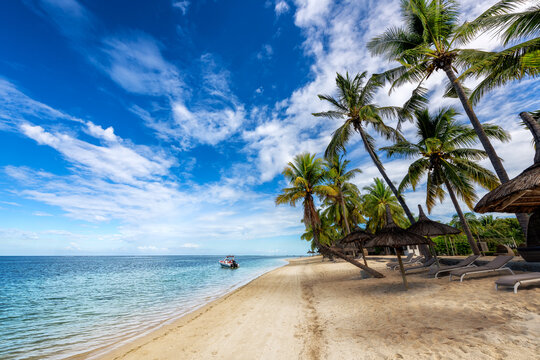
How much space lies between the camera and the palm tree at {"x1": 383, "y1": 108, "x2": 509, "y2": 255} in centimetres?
1092

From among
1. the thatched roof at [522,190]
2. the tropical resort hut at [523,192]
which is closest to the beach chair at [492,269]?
the tropical resort hut at [523,192]

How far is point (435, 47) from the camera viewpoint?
30.1 feet

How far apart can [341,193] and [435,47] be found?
13.5 meters

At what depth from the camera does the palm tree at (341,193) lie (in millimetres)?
20241

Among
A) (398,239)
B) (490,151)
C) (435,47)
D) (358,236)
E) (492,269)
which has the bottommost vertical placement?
(492,269)

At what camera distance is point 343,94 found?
13.1 metres

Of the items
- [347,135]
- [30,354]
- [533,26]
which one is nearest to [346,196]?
[347,135]

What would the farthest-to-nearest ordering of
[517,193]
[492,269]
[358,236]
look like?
[358,236] < [492,269] < [517,193]

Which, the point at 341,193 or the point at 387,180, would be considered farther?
the point at 341,193

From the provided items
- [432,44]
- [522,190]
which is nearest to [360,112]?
[432,44]

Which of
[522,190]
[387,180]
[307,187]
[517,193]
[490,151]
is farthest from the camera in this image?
[307,187]

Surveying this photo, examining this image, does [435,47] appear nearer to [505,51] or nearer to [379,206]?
[505,51]

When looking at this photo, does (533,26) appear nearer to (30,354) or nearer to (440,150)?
(440,150)

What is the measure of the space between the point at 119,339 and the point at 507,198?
1069 centimetres
